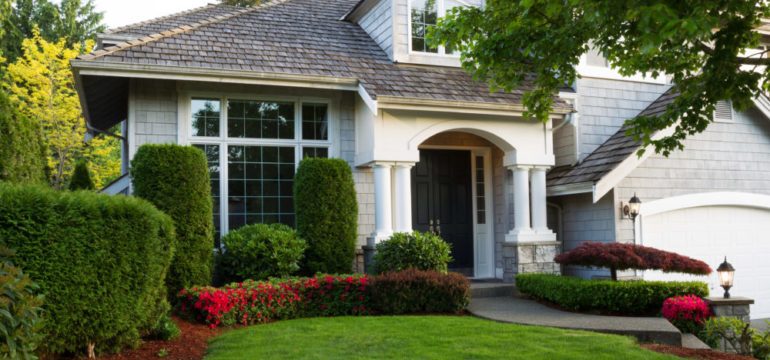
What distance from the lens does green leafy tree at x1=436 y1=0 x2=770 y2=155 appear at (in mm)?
6059

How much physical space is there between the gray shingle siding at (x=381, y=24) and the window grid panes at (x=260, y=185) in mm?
2849

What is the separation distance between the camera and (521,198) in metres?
11.6

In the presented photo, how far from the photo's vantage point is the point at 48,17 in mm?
27500

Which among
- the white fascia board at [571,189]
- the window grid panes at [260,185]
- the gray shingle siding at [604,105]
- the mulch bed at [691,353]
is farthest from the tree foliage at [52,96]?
the mulch bed at [691,353]

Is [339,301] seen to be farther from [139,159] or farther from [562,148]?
[562,148]

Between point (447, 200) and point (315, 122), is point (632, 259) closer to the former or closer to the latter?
point (447, 200)

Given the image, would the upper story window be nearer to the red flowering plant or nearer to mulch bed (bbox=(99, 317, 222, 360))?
the red flowering plant

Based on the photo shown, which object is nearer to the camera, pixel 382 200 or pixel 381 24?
pixel 382 200

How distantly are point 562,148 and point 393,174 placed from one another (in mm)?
3461

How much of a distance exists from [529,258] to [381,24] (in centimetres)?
518

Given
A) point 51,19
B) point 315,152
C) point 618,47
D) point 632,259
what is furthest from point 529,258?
point 51,19

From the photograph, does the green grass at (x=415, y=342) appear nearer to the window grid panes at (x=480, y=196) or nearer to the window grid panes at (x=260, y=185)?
the window grid panes at (x=260, y=185)

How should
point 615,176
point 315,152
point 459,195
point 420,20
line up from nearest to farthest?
point 615,176, point 315,152, point 420,20, point 459,195

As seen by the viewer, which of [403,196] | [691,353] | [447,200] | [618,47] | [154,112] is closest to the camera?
[691,353]
